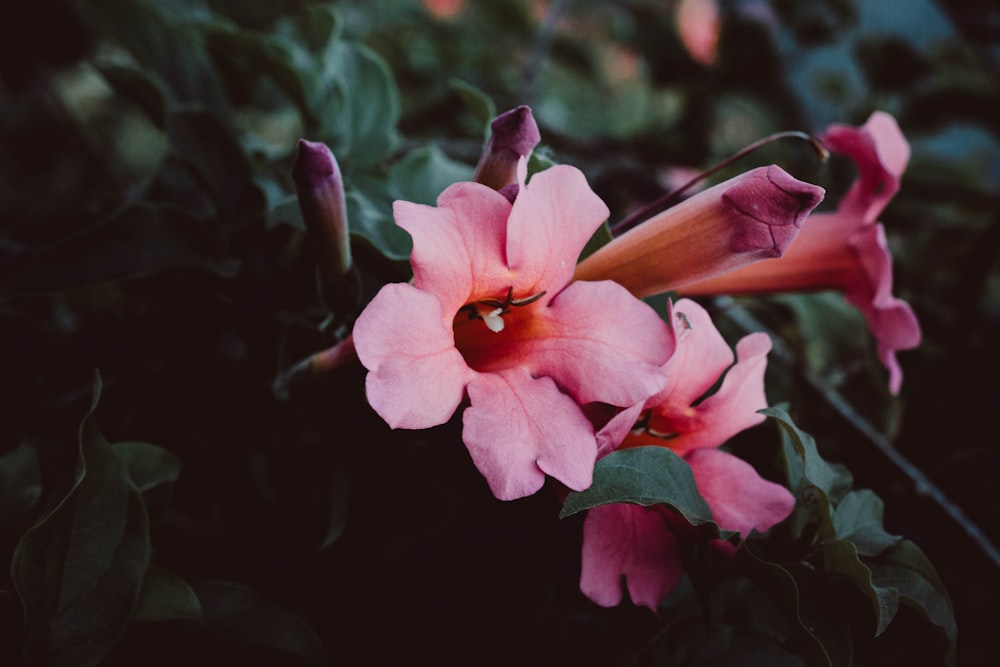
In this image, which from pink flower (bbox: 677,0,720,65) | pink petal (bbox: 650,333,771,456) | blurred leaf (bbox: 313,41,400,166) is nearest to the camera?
pink petal (bbox: 650,333,771,456)

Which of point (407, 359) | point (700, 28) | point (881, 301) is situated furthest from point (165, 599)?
point (700, 28)

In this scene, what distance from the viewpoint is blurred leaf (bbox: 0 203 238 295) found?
52 cm

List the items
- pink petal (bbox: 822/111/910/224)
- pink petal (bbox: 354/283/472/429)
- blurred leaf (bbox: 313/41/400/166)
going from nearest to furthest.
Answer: pink petal (bbox: 354/283/472/429), pink petal (bbox: 822/111/910/224), blurred leaf (bbox: 313/41/400/166)

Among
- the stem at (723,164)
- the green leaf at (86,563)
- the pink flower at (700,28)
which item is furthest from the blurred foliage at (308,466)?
the pink flower at (700,28)

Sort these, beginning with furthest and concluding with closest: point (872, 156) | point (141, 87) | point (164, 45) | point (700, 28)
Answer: point (700, 28)
point (164, 45)
point (141, 87)
point (872, 156)

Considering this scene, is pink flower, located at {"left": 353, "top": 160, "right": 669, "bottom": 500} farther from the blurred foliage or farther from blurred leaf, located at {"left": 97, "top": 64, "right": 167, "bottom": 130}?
blurred leaf, located at {"left": 97, "top": 64, "right": 167, "bottom": 130}

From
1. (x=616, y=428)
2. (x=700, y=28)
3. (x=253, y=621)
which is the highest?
(x=616, y=428)

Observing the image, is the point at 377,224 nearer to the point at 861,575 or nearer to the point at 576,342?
the point at 576,342

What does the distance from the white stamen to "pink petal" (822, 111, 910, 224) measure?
1.13ft

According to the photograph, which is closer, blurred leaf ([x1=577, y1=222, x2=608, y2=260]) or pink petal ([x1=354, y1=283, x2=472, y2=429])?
pink petal ([x1=354, y1=283, x2=472, y2=429])

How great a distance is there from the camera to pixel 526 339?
443mm

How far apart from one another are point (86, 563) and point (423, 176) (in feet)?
1.27

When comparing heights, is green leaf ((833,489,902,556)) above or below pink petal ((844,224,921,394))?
below

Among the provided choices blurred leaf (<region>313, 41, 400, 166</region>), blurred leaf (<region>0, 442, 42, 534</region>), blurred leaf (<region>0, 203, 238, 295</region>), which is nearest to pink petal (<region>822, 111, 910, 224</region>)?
blurred leaf (<region>313, 41, 400, 166</region>)
